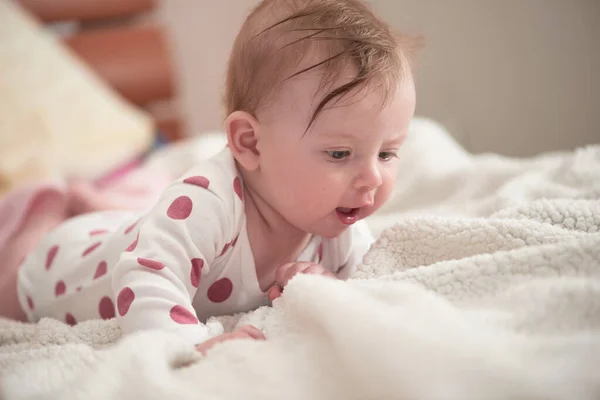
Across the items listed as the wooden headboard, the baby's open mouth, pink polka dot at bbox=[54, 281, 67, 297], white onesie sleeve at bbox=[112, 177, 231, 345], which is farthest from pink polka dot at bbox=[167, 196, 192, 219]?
the wooden headboard

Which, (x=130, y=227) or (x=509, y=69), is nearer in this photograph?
(x=130, y=227)

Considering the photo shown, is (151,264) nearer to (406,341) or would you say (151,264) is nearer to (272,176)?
(272,176)

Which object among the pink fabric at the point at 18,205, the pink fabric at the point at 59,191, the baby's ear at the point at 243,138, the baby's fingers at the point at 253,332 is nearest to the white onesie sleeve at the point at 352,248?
the baby's ear at the point at 243,138

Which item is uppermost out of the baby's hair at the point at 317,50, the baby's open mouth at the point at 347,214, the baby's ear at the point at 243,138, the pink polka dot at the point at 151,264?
the baby's hair at the point at 317,50

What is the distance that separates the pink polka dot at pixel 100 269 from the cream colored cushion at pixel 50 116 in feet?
2.58

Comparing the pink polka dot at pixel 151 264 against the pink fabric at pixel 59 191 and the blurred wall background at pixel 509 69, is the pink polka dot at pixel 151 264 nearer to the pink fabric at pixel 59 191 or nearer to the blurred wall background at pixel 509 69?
the pink fabric at pixel 59 191

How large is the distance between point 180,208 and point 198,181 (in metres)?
0.06

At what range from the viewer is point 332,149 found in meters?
0.78

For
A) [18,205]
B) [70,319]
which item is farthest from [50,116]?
[70,319]

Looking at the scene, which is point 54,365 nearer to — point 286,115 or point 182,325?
point 182,325

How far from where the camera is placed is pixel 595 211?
82cm

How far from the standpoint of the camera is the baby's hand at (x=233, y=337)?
65cm

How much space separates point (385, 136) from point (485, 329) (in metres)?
0.32

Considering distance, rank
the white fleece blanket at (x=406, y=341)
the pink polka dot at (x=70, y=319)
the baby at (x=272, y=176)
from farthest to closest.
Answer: the pink polka dot at (x=70, y=319)
the baby at (x=272, y=176)
the white fleece blanket at (x=406, y=341)
